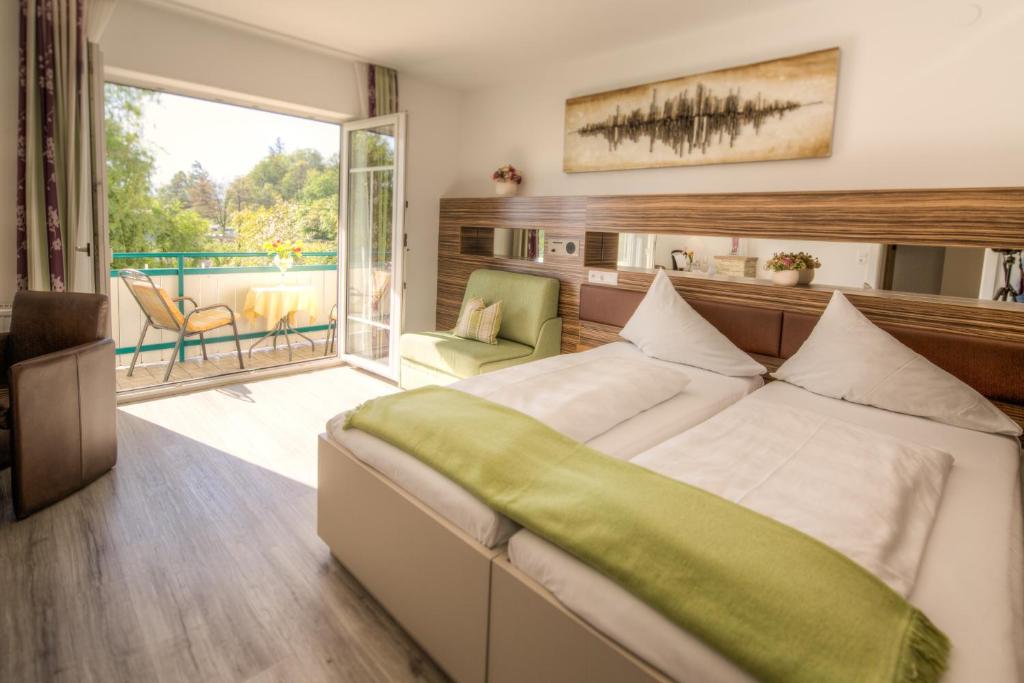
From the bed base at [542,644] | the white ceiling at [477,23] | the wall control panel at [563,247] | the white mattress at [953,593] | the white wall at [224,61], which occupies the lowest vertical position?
the bed base at [542,644]

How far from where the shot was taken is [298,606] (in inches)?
77.0

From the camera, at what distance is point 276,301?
17.9ft

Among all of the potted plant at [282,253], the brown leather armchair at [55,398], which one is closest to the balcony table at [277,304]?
the potted plant at [282,253]

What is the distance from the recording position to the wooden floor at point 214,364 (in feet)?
15.0

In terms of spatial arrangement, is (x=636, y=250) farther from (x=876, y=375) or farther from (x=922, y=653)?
(x=922, y=653)

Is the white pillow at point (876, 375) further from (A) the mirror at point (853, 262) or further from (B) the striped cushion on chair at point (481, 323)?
(B) the striped cushion on chair at point (481, 323)

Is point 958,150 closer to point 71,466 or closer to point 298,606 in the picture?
point 298,606

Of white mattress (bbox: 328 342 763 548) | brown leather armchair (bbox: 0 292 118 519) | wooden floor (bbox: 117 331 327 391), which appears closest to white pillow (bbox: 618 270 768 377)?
white mattress (bbox: 328 342 763 548)

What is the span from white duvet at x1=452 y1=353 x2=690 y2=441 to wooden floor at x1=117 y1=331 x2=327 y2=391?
3.12 m

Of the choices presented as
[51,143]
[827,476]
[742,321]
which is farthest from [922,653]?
Result: [51,143]

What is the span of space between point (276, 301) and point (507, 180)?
8.27 feet

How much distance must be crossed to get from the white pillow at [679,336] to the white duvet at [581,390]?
42 centimetres

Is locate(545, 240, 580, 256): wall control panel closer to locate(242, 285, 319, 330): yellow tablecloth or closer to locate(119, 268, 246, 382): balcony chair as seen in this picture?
locate(242, 285, 319, 330): yellow tablecloth

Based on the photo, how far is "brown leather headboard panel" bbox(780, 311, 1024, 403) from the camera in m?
2.36
